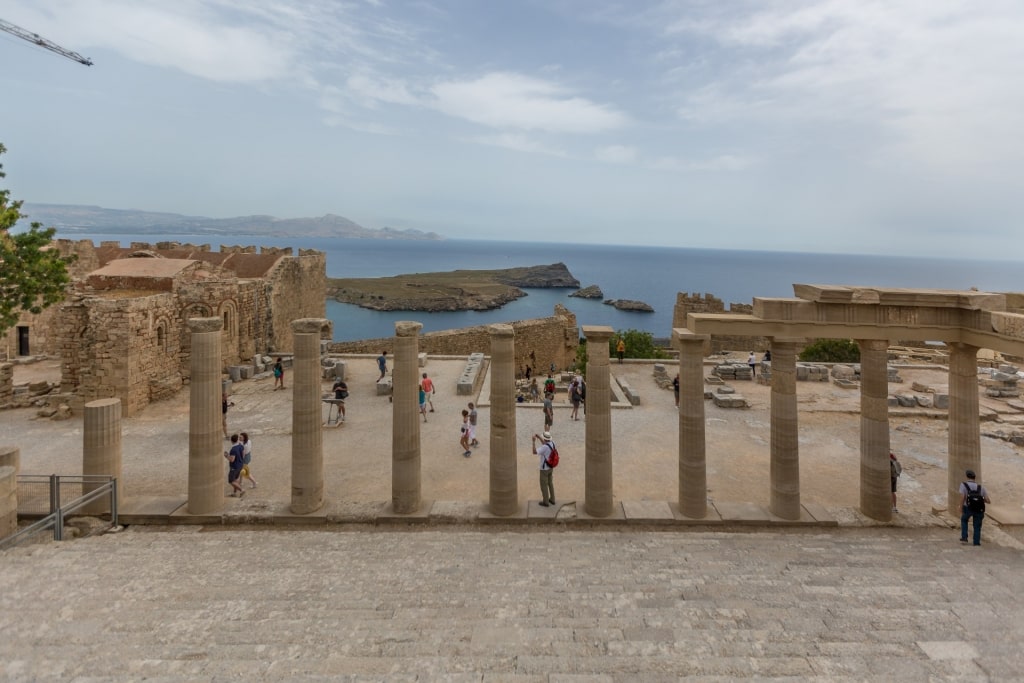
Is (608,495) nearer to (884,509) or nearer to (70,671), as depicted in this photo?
(884,509)

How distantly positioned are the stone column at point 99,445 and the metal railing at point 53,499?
0.18 m

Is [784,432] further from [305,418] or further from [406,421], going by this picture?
[305,418]

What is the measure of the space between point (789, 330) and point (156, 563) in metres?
10.6

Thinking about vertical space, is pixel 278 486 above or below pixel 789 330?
below

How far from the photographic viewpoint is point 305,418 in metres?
9.60

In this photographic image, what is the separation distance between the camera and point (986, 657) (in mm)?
5449

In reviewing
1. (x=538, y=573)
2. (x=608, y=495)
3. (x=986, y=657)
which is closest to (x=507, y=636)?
(x=538, y=573)

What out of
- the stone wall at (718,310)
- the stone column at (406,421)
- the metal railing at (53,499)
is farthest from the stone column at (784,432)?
the stone wall at (718,310)

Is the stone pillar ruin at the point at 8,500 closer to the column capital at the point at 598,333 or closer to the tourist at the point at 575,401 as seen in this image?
the column capital at the point at 598,333

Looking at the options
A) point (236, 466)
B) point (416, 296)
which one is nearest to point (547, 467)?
point (236, 466)

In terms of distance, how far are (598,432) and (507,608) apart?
3.82 m

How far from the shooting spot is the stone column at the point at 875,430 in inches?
367

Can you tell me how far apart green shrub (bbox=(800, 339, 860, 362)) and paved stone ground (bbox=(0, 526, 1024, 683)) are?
23480 millimetres

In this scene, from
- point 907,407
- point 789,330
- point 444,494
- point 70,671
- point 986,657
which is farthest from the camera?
point 907,407
